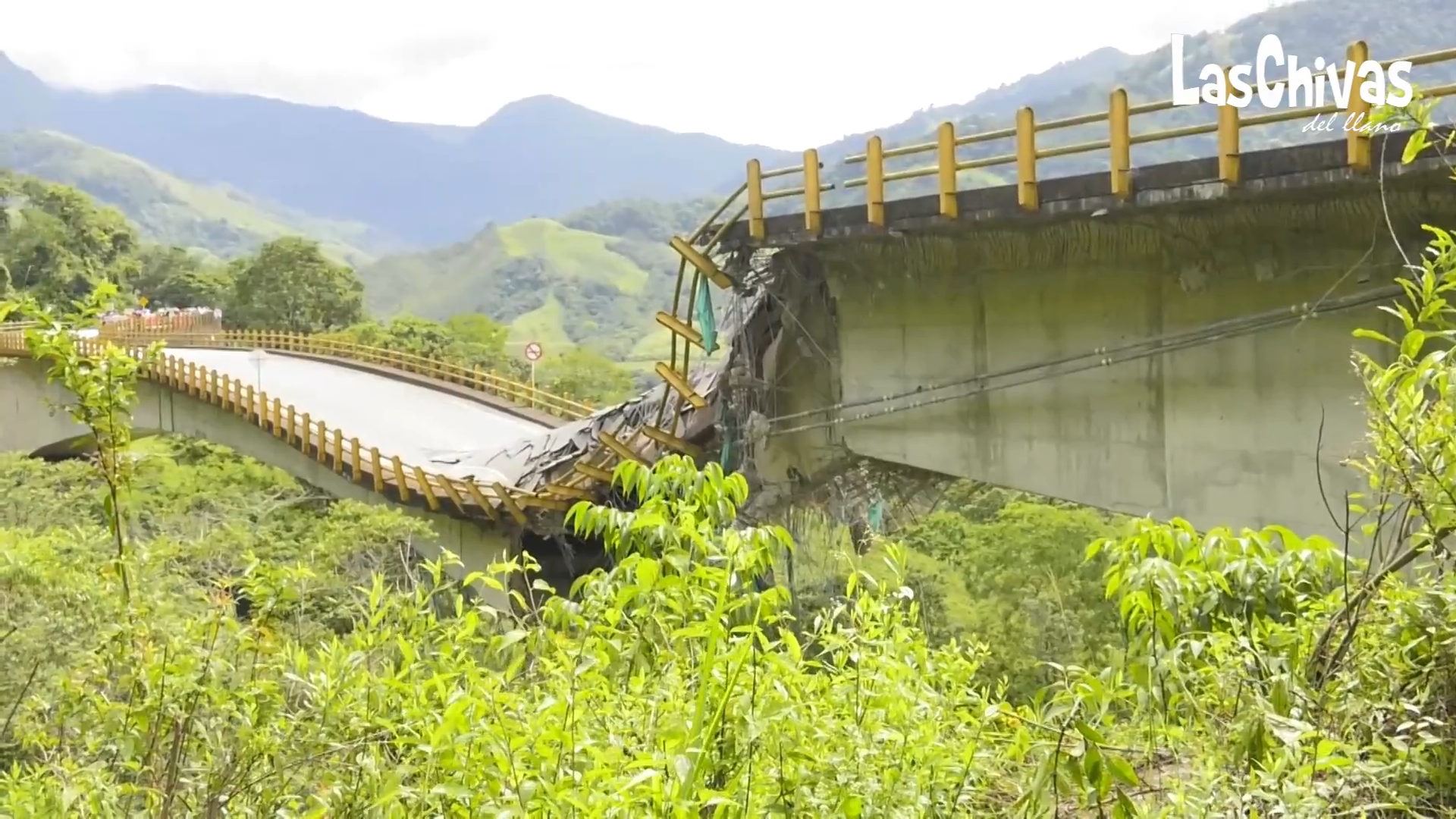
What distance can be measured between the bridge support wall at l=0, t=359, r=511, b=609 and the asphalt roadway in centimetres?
84

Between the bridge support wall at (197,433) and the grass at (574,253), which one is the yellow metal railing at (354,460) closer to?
the bridge support wall at (197,433)

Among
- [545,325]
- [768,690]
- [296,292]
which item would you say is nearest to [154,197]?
[545,325]

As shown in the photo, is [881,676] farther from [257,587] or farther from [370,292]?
[370,292]

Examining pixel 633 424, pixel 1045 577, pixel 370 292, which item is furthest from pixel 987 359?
pixel 370 292

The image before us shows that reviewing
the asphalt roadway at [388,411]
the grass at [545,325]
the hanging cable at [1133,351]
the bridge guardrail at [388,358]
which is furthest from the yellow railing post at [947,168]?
the grass at [545,325]

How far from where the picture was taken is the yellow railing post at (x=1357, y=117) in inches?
250

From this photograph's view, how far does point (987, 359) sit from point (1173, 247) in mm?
2034

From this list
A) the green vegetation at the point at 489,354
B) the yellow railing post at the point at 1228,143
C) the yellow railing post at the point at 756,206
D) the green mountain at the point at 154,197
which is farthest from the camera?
the green mountain at the point at 154,197

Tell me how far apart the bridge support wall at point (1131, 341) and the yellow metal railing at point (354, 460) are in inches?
203

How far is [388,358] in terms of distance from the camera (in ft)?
88.6

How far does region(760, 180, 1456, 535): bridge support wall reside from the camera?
24.3ft

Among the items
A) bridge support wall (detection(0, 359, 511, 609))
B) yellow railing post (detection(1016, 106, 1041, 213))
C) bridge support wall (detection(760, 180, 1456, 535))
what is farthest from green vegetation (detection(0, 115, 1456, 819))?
bridge support wall (detection(0, 359, 511, 609))

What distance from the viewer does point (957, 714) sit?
3.23 meters

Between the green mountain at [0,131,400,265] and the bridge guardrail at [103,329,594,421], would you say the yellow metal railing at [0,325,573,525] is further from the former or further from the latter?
the green mountain at [0,131,400,265]
